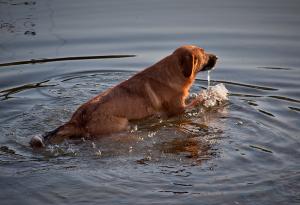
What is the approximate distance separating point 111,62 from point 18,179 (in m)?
5.07

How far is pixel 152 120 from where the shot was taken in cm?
873

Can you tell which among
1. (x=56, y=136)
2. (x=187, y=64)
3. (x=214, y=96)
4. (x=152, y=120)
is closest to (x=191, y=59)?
(x=187, y=64)

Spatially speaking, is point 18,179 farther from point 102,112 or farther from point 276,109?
point 276,109

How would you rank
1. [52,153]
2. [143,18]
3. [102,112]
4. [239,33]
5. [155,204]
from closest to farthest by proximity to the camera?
[155,204] < [52,153] < [102,112] < [239,33] < [143,18]

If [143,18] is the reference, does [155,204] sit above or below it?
below

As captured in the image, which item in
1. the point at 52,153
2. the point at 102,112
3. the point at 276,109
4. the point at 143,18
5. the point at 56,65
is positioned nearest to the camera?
the point at 52,153

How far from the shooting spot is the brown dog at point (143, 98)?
7.91 m

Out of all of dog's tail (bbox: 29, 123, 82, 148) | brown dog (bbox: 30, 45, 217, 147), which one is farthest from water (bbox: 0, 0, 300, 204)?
brown dog (bbox: 30, 45, 217, 147)

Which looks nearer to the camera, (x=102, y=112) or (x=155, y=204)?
(x=155, y=204)

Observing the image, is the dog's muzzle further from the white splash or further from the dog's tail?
the dog's tail

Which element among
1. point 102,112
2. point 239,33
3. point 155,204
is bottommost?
point 155,204

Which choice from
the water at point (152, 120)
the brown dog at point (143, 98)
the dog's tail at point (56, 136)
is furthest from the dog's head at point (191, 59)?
the dog's tail at point (56, 136)

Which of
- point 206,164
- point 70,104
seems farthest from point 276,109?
Result: point 70,104

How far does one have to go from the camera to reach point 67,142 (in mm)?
7691
